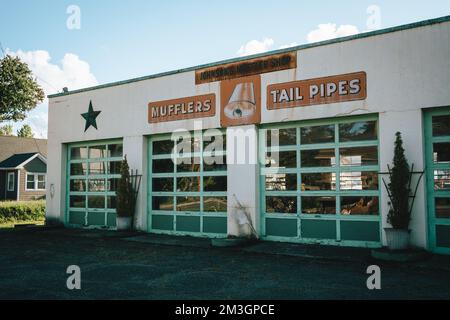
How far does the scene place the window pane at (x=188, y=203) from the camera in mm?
11273

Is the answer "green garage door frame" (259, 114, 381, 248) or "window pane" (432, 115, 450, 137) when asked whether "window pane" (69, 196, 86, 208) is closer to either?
"green garage door frame" (259, 114, 381, 248)

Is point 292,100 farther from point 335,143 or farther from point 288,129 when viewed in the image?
point 335,143

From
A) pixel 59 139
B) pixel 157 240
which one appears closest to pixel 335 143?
pixel 157 240

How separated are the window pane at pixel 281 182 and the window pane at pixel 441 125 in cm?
321

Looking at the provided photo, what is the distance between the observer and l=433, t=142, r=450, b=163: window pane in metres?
8.21

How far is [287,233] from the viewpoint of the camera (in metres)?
9.85

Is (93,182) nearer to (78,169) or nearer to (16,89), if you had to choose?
(78,169)

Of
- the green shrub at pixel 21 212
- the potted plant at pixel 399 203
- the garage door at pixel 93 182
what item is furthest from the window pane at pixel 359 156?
the green shrub at pixel 21 212

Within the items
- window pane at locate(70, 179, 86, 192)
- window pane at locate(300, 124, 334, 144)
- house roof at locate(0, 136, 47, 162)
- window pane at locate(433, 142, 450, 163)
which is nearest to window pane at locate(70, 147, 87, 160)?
window pane at locate(70, 179, 86, 192)

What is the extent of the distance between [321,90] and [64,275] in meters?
6.65

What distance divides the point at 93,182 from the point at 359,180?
8.68 m

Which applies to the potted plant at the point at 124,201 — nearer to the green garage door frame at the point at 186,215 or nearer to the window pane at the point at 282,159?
the green garage door frame at the point at 186,215

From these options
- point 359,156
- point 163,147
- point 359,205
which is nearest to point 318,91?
point 359,156

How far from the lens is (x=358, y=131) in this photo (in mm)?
9195
